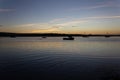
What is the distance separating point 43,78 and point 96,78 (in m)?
4.91

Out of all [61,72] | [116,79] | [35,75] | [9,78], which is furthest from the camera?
[61,72]

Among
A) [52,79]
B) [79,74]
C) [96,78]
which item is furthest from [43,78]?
[96,78]

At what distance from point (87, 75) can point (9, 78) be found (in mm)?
7439

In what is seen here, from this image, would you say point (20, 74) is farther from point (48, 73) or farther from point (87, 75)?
point (87, 75)

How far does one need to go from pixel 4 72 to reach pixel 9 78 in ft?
7.84

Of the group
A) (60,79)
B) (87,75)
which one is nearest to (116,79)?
(87,75)

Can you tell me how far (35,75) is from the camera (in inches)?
683

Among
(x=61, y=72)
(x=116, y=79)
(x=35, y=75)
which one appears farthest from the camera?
(x=61, y=72)

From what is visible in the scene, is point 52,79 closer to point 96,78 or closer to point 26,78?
point 26,78

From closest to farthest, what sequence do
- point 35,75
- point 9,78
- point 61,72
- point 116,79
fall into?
point 116,79
point 9,78
point 35,75
point 61,72

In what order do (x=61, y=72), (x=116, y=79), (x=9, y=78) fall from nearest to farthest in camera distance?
(x=116, y=79) → (x=9, y=78) → (x=61, y=72)

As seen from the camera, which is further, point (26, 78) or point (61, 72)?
point (61, 72)

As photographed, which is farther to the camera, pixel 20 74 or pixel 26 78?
pixel 20 74

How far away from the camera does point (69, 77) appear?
55.0 ft
